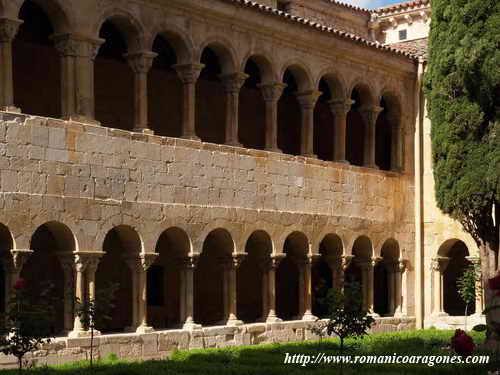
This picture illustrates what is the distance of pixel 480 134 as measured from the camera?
19734 millimetres

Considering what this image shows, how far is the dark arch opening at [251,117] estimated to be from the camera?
22.5 m

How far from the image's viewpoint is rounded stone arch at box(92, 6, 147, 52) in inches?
659

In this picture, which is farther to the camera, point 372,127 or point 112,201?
point 372,127

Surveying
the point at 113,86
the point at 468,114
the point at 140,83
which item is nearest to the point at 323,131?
the point at 468,114

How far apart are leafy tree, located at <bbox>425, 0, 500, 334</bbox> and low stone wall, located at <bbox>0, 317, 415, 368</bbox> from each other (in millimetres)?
3768

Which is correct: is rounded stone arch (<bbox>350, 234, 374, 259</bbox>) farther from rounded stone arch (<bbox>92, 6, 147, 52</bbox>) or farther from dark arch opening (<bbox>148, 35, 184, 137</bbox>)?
rounded stone arch (<bbox>92, 6, 147, 52</bbox>)

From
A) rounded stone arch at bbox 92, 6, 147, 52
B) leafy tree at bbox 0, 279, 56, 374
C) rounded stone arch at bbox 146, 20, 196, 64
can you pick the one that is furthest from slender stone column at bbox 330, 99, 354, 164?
leafy tree at bbox 0, 279, 56, 374

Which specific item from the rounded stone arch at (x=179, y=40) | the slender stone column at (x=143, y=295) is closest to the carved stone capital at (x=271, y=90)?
the rounded stone arch at (x=179, y=40)

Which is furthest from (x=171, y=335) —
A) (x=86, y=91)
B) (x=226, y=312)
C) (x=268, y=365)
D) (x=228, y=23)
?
(x=228, y=23)

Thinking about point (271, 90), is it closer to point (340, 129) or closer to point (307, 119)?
point (307, 119)

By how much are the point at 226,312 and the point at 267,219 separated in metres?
1.91

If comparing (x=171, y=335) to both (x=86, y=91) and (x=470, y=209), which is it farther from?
(x=470, y=209)

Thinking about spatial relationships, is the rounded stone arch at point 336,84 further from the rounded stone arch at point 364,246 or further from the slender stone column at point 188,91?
the slender stone column at point 188,91

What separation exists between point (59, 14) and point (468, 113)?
803cm
